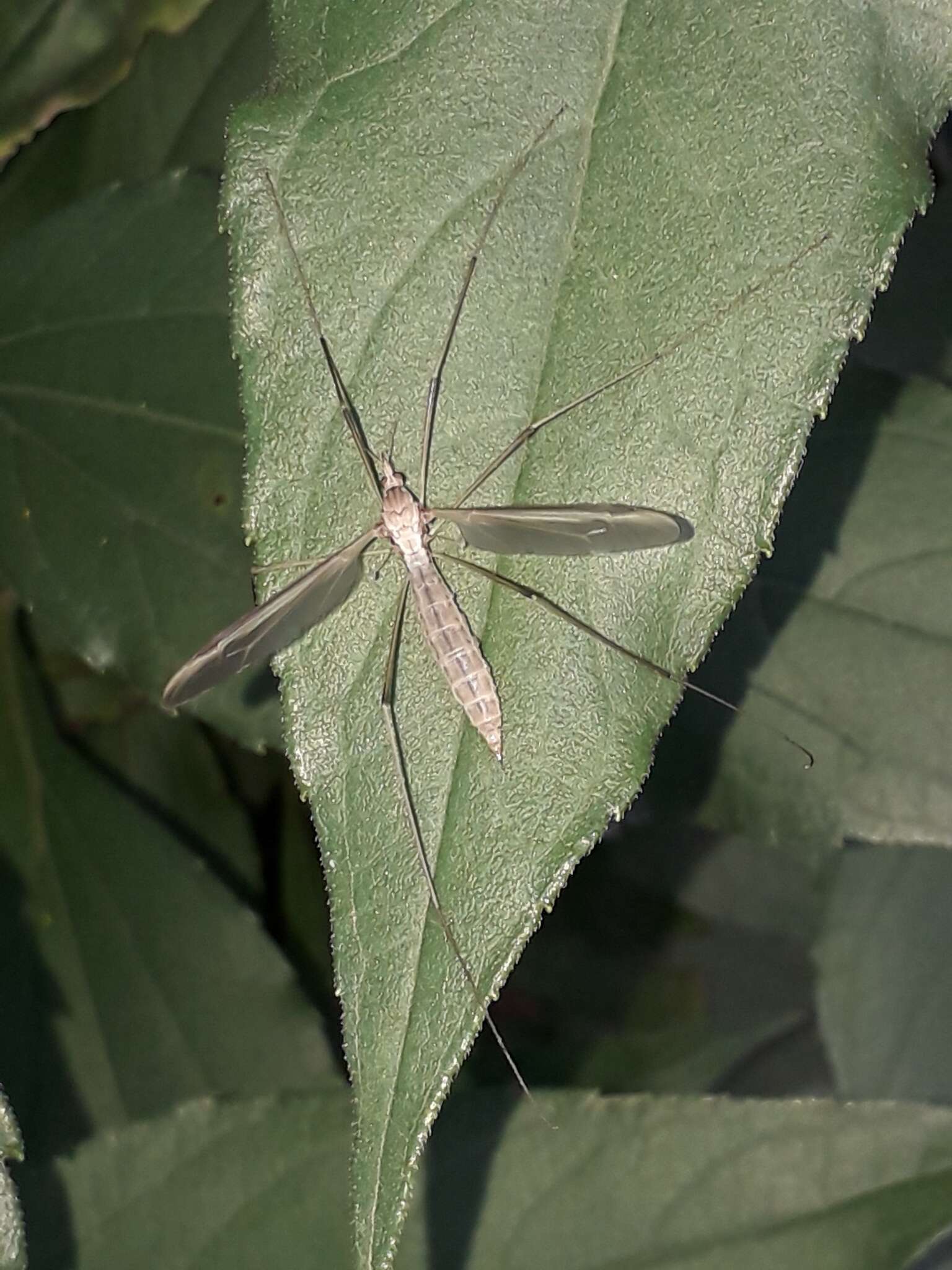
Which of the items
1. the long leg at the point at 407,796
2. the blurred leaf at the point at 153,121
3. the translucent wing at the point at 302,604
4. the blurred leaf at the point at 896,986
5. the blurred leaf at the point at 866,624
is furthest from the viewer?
the blurred leaf at the point at 896,986

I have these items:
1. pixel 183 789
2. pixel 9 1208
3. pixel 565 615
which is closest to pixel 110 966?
Answer: pixel 183 789

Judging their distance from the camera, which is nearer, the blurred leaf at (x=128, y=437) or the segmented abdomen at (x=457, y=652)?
the segmented abdomen at (x=457, y=652)

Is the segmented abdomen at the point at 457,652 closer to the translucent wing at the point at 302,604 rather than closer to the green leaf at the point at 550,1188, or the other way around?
the translucent wing at the point at 302,604

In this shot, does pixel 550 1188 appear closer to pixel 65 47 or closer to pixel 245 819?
pixel 245 819

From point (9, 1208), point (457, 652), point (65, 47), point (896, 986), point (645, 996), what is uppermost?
point (65, 47)

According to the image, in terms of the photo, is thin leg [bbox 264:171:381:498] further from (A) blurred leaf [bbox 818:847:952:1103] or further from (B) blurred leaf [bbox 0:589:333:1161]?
(A) blurred leaf [bbox 818:847:952:1103]

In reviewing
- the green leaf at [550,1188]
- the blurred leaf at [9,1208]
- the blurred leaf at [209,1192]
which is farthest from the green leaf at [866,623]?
the blurred leaf at [9,1208]

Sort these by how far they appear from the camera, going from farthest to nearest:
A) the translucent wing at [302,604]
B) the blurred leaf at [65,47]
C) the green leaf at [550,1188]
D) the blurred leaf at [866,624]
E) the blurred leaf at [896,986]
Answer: the blurred leaf at [896,986]
the blurred leaf at [65,47]
the blurred leaf at [866,624]
the green leaf at [550,1188]
the translucent wing at [302,604]

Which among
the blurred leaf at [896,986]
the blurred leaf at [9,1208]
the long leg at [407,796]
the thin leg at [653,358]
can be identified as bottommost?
the blurred leaf at [896,986]

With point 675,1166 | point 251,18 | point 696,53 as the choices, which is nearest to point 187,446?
point 251,18
